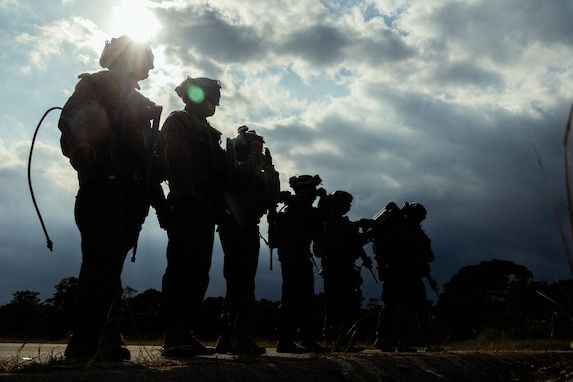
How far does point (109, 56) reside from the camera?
477 centimetres

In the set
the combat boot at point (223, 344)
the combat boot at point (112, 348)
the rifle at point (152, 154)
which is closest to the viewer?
the combat boot at point (112, 348)

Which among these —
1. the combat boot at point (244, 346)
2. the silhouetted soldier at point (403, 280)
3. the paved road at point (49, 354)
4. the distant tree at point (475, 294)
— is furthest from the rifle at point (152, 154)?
the distant tree at point (475, 294)

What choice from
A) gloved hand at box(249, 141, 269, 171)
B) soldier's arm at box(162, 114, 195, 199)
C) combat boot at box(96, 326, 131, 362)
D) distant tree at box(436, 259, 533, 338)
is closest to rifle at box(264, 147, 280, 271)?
gloved hand at box(249, 141, 269, 171)

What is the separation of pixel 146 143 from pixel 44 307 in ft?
37.0

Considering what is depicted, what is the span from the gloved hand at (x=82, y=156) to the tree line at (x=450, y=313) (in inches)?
38.6

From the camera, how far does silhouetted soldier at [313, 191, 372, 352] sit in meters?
8.24

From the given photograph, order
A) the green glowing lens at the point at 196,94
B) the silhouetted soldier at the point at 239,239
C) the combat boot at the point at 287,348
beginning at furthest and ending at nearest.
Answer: the combat boot at the point at 287,348, the silhouetted soldier at the point at 239,239, the green glowing lens at the point at 196,94

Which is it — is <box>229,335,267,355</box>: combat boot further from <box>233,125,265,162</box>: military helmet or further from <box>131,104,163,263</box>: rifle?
<box>233,125,265,162</box>: military helmet

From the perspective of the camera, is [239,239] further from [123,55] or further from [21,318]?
[21,318]

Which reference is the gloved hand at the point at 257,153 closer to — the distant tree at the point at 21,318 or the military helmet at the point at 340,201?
the military helmet at the point at 340,201

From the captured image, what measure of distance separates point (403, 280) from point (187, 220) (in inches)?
203

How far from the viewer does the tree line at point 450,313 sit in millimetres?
7570

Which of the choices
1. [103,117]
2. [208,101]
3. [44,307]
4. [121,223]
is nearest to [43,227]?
[121,223]

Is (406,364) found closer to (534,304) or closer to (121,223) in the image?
(121,223)
